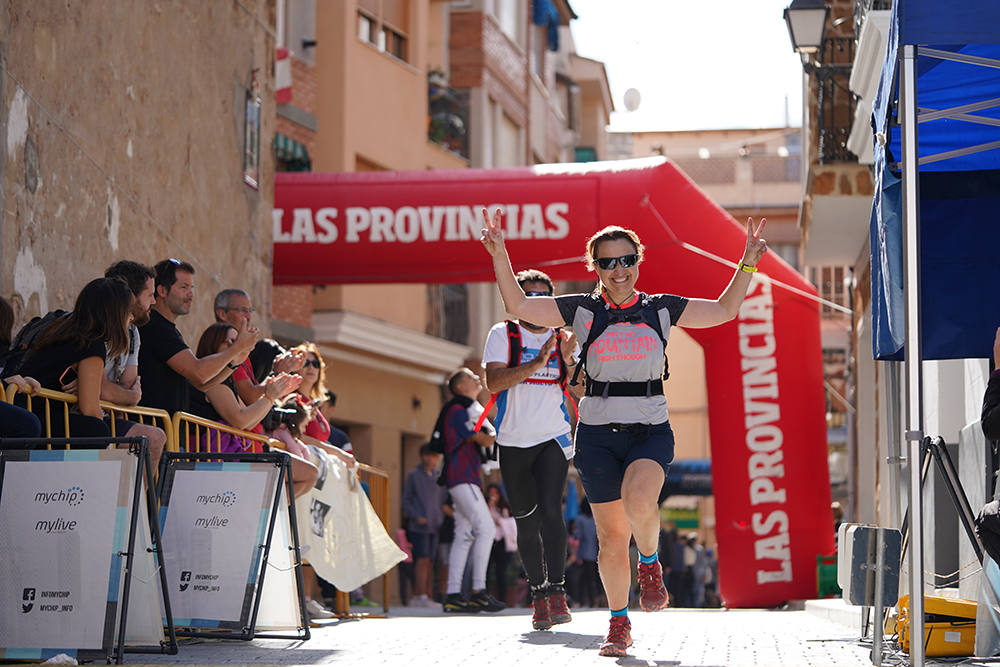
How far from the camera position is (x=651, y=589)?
734 centimetres

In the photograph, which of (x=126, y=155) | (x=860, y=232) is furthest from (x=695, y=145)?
(x=126, y=155)

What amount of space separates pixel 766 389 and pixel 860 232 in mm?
3484

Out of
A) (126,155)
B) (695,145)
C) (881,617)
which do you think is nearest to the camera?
(881,617)

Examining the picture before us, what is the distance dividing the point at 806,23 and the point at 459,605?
6561 mm

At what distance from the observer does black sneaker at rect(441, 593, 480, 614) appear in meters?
12.7

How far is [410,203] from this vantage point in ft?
51.6

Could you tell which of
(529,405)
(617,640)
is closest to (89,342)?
(617,640)

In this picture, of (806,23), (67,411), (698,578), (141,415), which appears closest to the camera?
(67,411)

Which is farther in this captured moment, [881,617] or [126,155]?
[126,155]

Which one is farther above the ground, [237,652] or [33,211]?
[33,211]

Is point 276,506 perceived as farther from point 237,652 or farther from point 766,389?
point 766,389

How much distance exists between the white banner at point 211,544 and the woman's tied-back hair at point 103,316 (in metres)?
0.83

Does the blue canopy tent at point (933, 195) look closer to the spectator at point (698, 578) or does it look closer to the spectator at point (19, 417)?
the spectator at point (19, 417)

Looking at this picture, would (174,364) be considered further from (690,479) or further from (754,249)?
(690,479)
